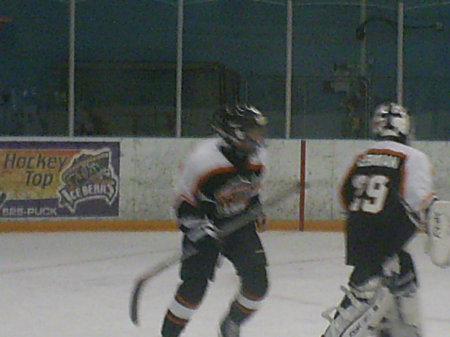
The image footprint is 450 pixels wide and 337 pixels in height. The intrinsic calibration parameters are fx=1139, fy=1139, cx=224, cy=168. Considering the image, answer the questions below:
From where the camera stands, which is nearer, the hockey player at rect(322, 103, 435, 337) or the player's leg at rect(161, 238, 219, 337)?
the hockey player at rect(322, 103, 435, 337)

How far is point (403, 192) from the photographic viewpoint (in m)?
4.46

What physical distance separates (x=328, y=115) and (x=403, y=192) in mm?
7377

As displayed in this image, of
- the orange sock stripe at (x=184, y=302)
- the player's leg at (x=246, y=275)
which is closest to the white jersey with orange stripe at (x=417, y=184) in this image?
the player's leg at (x=246, y=275)

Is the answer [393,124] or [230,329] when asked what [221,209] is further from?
[393,124]

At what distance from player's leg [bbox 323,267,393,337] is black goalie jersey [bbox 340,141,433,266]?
60 mm

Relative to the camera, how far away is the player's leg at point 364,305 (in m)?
4.54

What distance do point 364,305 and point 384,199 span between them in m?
0.44

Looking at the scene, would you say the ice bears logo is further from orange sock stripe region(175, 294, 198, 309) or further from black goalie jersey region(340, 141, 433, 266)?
black goalie jersey region(340, 141, 433, 266)

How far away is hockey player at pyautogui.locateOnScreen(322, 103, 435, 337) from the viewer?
14.7ft

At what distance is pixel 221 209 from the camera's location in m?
5.15

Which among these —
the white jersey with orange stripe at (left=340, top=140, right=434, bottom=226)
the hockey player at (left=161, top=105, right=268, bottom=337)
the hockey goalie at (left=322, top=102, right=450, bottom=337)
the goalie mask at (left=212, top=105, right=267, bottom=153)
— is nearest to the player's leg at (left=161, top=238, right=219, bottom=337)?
the hockey player at (left=161, top=105, right=268, bottom=337)

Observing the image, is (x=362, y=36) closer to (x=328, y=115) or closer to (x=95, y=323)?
(x=328, y=115)

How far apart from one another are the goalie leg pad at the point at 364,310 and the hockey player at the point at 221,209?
700 millimetres

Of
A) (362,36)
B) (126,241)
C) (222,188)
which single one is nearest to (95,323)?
(222,188)
